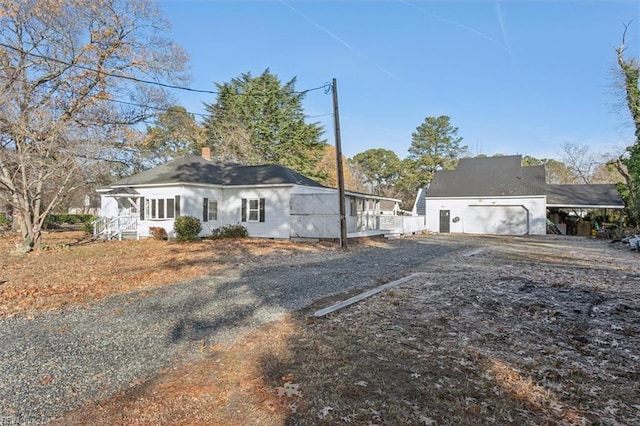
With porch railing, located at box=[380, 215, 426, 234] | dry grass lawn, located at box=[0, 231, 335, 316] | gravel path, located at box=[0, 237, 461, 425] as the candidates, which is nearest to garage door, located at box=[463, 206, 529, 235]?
porch railing, located at box=[380, 215, 426, 234]

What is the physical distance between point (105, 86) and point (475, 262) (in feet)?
66.1

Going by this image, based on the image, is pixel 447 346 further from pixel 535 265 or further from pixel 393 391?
pixel 535 265

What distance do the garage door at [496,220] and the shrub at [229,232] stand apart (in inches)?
691

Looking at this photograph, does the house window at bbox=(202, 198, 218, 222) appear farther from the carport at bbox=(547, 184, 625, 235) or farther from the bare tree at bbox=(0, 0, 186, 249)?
the carport at bbox=(547, 184, 625, 235)

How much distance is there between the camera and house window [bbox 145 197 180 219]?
19297mm

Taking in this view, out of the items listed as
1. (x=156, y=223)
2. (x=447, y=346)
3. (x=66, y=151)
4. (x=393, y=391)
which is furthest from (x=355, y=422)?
(x=156, y=223)

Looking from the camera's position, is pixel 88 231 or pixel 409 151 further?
pixel 409 151

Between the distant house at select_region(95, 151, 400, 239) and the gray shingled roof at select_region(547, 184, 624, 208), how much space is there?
15.1 metres

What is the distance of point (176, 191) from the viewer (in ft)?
63.0

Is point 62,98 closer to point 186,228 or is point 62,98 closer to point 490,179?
point 186,228

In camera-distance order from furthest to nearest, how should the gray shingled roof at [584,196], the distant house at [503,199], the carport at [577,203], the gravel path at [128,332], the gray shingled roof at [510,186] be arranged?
the gray shingled roof at [510,186] < the distant house at [503,199] < the carport at [577,203] < the gray shingled roof at [584,196] < the gravel path at [128,332]

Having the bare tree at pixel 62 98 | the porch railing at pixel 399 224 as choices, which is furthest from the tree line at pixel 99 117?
the porch railing at pixel 399 224

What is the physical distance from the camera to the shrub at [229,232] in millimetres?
18984

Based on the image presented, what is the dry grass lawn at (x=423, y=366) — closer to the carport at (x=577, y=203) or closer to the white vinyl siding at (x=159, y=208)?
the white vinyl siding at (x=159, y=208)
